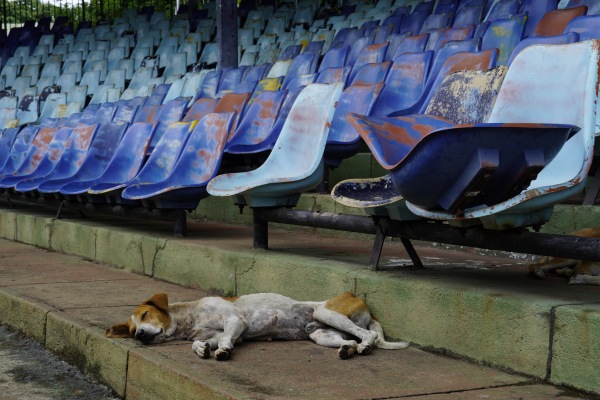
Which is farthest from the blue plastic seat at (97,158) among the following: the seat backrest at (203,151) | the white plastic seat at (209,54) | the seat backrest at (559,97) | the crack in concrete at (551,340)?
the white plastic seat at (209,54)

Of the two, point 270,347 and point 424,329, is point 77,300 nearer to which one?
point 270,347

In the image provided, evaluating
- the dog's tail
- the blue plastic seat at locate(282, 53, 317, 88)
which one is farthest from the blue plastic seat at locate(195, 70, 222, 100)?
the dog's tail

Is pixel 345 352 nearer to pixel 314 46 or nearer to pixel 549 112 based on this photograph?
pixel 549 112

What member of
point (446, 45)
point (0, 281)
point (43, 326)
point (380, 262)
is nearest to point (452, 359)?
point (380, 262)

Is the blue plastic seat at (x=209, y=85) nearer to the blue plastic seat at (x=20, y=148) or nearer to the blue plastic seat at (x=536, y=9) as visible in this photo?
the blue plastic seat at (x=20, y=148)

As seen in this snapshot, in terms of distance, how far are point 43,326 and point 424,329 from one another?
1861 mm

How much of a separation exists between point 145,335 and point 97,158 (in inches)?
163

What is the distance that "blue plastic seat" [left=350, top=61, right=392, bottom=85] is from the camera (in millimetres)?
6347

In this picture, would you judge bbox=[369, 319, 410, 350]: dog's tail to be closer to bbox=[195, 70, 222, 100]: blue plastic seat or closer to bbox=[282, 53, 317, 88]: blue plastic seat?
bbox=[282, 53, 317, 88]: blue plastic seat

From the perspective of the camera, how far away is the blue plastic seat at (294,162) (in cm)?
440

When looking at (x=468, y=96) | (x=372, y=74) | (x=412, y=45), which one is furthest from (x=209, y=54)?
(x=468, y=96)

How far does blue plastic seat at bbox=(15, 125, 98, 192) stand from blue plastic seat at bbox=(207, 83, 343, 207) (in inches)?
122

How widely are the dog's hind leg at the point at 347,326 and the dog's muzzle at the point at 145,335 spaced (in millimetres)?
624

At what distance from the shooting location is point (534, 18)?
716 centimetres
